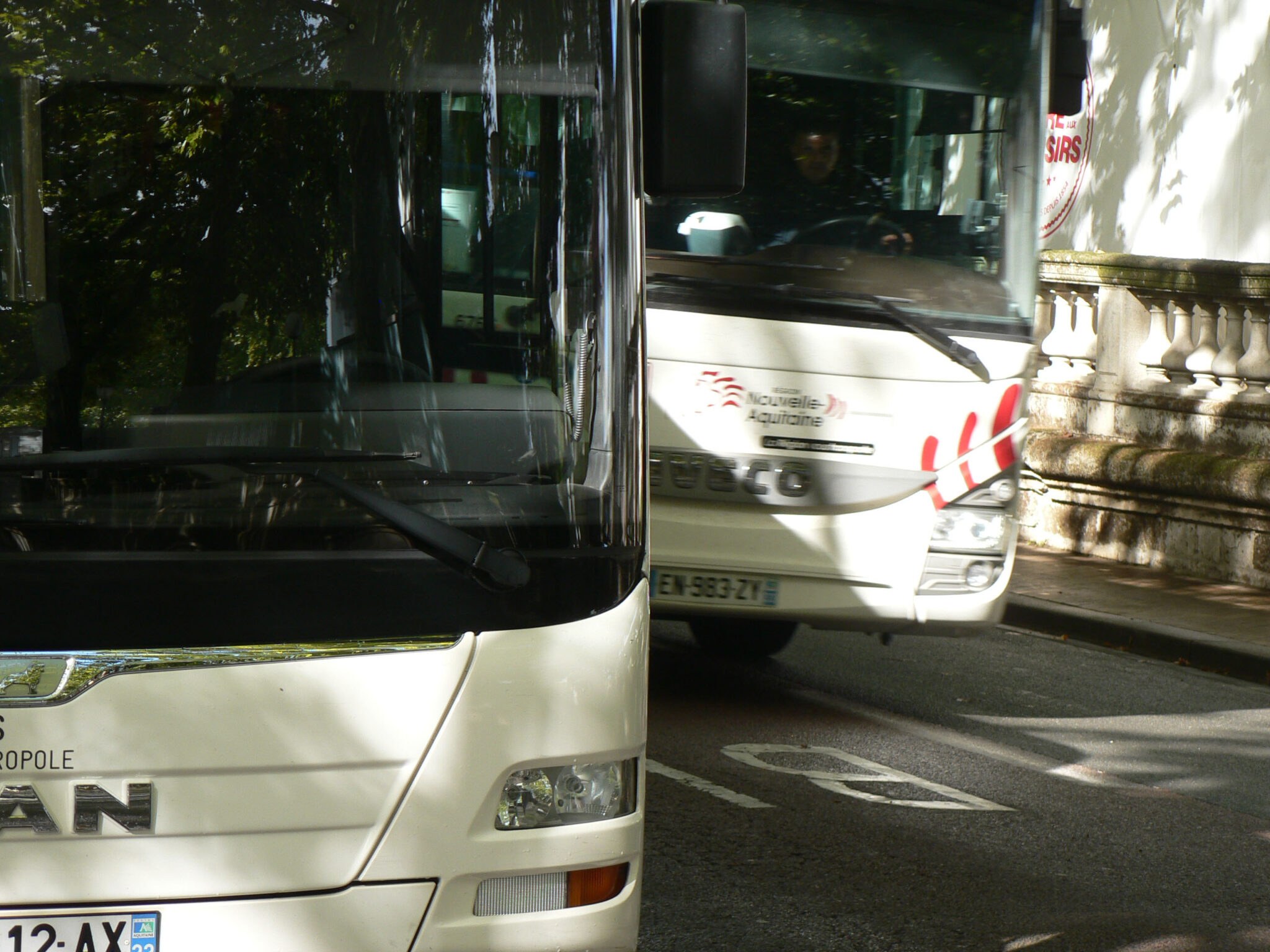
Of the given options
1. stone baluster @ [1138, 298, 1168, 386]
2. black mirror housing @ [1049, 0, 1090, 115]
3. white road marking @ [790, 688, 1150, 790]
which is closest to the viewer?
white road marking @ [790, 688, 1150, 790]

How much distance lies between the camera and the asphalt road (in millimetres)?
5020

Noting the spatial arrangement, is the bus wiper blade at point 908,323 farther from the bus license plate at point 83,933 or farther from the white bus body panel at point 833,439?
the bus license plate at point 83,933

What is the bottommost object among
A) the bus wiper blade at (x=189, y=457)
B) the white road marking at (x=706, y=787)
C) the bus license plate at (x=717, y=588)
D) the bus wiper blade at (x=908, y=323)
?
the white road marking at (x=706, y=787)

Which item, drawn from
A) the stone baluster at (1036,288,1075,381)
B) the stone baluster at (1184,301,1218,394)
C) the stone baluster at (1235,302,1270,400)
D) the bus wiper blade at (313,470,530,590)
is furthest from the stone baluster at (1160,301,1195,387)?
the bus wiper blade at (313,470,530,590)

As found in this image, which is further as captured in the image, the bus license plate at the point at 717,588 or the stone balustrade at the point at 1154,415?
the stone balustrade at the point at 1154,415

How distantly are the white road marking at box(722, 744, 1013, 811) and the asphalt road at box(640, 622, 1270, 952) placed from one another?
1 centimetres

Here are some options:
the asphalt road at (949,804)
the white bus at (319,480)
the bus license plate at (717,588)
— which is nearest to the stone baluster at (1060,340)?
the asphalt road at (949,804)

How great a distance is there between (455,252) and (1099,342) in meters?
10.3

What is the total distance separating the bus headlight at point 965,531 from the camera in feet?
23.6

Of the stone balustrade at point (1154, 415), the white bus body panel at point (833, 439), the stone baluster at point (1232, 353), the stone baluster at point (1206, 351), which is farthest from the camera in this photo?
the stone baluster at point (1206, 351)

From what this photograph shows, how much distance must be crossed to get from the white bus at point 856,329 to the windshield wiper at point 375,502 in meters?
3.94

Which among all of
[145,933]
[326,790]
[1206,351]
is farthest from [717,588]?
[1206,351]

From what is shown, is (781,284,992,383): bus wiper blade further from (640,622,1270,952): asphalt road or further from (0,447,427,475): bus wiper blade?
(0,447,427,475): bus wiper blade

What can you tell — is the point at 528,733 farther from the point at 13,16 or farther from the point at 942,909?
the point at 942,909
